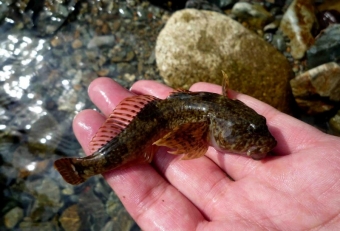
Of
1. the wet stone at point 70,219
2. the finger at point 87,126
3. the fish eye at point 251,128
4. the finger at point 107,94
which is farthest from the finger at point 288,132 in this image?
the wet stone at point 70,219

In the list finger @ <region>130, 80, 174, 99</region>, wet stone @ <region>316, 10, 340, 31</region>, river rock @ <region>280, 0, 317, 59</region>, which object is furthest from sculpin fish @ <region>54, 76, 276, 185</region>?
wet stone @ <region>316, 10, 340, 31</region>

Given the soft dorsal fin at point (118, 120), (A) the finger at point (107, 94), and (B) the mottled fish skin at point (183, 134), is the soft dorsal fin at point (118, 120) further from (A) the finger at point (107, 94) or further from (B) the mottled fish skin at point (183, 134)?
(A) the finger at point (107, 94)

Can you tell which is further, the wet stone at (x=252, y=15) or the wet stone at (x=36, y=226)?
the wet stone at (x=252, y=15)

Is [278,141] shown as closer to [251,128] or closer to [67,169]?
[251,128]

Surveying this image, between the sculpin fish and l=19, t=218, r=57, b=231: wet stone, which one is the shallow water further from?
the sculpin fish

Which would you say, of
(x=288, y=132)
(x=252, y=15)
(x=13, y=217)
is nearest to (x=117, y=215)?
(x=13, y=217)

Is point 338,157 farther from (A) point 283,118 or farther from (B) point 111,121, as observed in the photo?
(B) point 111,121
